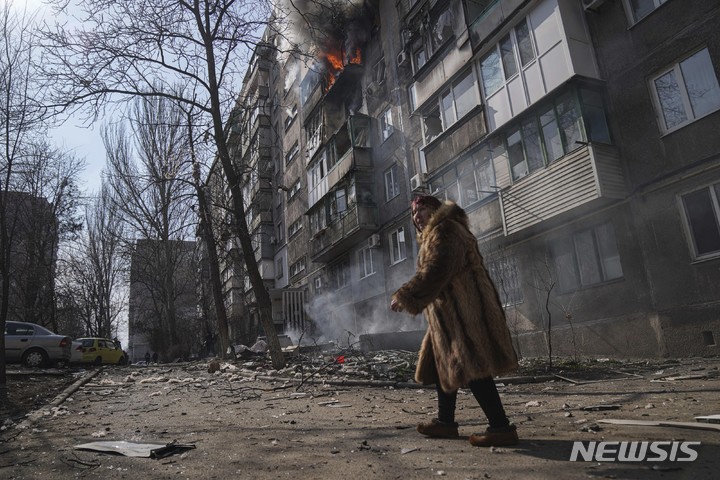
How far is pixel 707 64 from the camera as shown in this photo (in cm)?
849

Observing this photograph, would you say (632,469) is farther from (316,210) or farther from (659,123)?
(316,210)

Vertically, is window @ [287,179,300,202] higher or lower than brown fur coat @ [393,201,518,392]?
higher

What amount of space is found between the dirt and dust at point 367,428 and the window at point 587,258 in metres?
2.81

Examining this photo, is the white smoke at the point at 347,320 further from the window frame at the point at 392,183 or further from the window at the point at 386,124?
the window at the point at 386,124

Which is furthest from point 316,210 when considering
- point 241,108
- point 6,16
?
point 6,16

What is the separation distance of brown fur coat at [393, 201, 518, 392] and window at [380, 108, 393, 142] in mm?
16786

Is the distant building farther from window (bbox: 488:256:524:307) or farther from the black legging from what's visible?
the black legging

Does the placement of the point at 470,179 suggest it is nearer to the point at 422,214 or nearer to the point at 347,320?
the point at 347,320

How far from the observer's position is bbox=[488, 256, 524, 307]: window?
12.4 m

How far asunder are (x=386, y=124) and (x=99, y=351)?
664 inches

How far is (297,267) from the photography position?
29.5 m

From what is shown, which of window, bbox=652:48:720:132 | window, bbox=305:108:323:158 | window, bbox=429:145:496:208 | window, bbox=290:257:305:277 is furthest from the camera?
window, bbox=290:257:305:277

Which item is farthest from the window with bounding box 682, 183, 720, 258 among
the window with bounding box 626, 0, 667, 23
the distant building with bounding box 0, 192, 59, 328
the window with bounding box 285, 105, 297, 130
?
the window with bounding box 285, 105, 297, 130

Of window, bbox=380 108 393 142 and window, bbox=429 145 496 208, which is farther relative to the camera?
window, bbox=380 108 393 142
